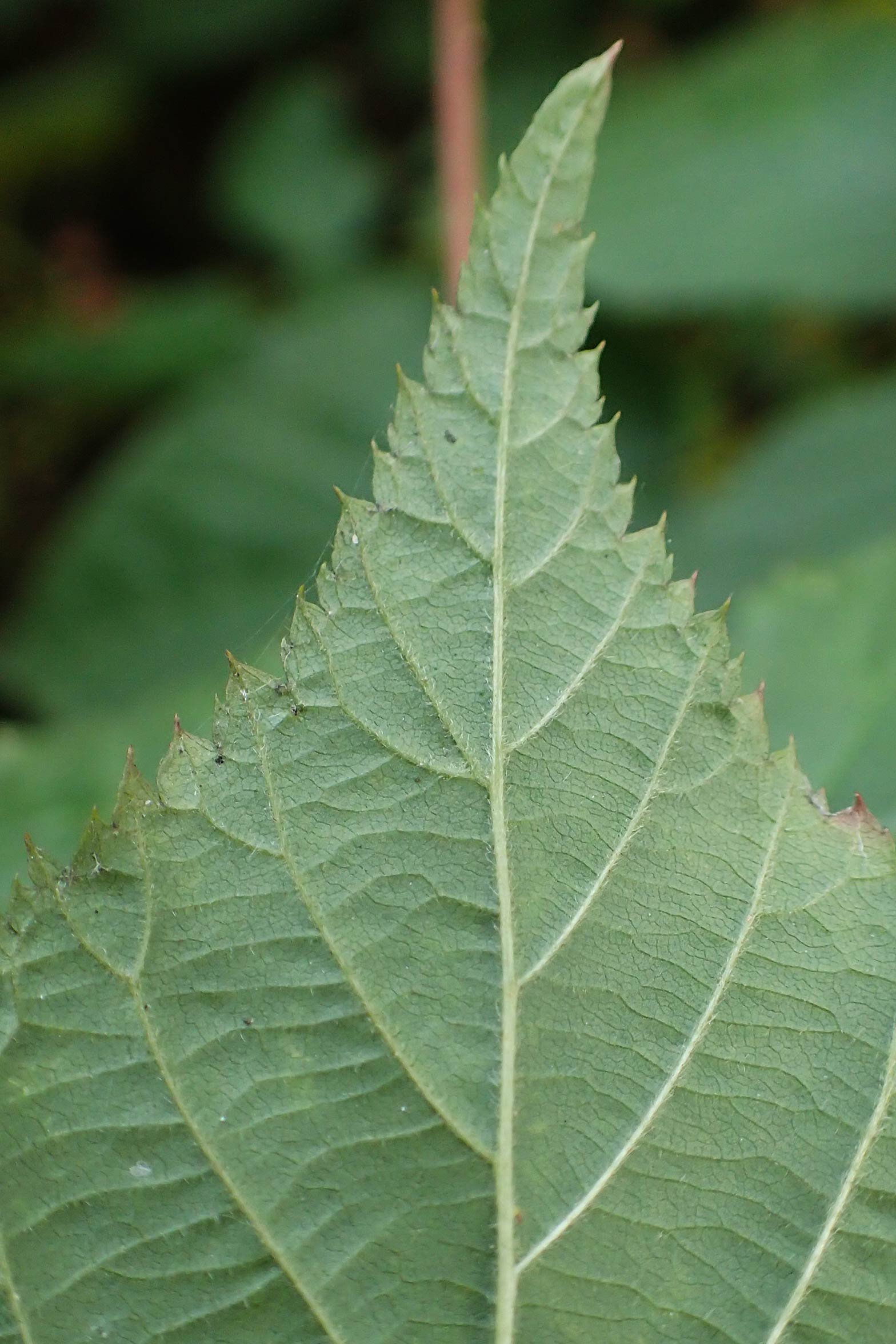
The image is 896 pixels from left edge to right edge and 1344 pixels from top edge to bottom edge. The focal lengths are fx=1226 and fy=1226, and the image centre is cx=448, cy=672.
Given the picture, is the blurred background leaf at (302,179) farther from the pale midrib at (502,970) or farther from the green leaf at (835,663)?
the pale midrib at (502,970)

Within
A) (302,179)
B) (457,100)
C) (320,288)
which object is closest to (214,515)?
(320,288)

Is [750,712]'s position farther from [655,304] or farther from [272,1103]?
[655,304]

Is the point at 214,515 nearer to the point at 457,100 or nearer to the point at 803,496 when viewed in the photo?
the point at 457,100

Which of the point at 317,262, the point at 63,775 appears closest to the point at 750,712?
the point at 63,775

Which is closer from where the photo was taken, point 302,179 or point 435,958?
point 435,958

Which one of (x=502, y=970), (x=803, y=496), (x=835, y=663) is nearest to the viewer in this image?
(x=502, y=970)

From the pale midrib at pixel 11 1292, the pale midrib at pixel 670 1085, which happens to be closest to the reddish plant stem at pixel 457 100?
the pale midrib at pixel 670 1085
